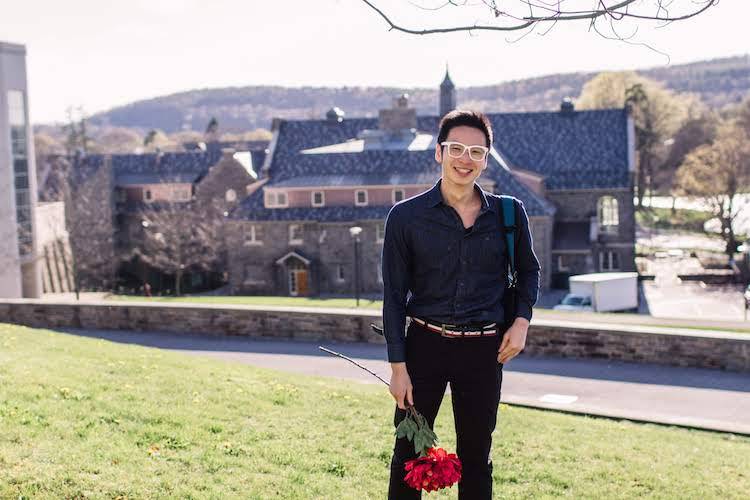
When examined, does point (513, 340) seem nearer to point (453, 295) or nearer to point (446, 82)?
point (453, 295)

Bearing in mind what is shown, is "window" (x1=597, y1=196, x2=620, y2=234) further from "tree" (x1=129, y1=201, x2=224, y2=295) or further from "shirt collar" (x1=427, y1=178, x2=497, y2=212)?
"shirt collar" (x1=427, y1=178, x2=497, y2=212)

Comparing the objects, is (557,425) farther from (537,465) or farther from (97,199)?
(97,199)

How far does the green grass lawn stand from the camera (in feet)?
23.1

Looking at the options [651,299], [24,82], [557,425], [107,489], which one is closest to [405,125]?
[651,299]

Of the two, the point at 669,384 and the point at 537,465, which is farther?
the point at 669,384

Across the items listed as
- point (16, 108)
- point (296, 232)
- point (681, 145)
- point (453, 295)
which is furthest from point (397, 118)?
point (453, 295)

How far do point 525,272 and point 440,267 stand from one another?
0.56 meters

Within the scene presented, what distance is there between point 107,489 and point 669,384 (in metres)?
9.79

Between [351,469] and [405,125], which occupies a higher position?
[405,125]

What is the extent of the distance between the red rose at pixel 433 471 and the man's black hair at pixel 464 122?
71.7 inches

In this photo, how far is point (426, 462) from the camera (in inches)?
192

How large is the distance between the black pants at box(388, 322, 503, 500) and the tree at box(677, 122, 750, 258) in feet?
177

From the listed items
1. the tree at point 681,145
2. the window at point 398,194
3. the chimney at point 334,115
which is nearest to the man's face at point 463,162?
the window at point 398,194

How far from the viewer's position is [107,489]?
670cm
